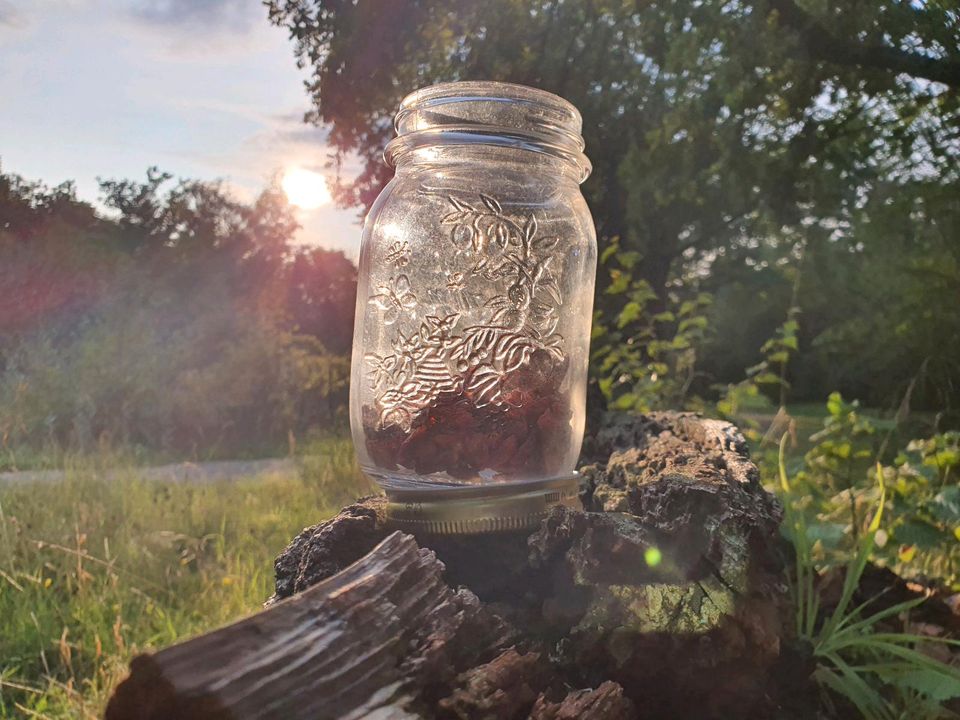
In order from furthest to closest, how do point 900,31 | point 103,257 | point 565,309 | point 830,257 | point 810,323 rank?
1. point 810,323
2. point 830,257
3. point 103,257
4. point 900,31
5. point 565,309

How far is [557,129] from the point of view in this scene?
149 cm

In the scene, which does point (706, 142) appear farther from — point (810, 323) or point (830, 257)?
point (810, 323)

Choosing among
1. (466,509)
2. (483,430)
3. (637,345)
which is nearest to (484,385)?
(483,430)

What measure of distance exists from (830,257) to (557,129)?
338 cm

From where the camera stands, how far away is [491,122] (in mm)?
1454

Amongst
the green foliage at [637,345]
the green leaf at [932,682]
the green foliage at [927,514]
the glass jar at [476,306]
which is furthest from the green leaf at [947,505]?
the green foliage at [637,345]

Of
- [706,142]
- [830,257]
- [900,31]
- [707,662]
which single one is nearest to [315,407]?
[706,142]

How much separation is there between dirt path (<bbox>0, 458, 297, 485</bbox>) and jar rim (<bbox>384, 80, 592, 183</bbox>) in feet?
7.50

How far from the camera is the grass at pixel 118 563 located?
2004mm

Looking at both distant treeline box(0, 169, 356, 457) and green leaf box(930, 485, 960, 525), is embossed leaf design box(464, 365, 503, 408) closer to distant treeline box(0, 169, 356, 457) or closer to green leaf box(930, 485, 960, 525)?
green leaf box(930, 485, 960, 525)

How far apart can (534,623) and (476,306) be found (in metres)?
0.65

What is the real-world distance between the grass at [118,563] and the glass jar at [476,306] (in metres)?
0.87

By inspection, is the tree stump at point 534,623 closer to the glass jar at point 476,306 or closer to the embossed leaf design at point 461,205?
the glass jar at point 476,306

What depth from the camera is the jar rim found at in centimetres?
146
